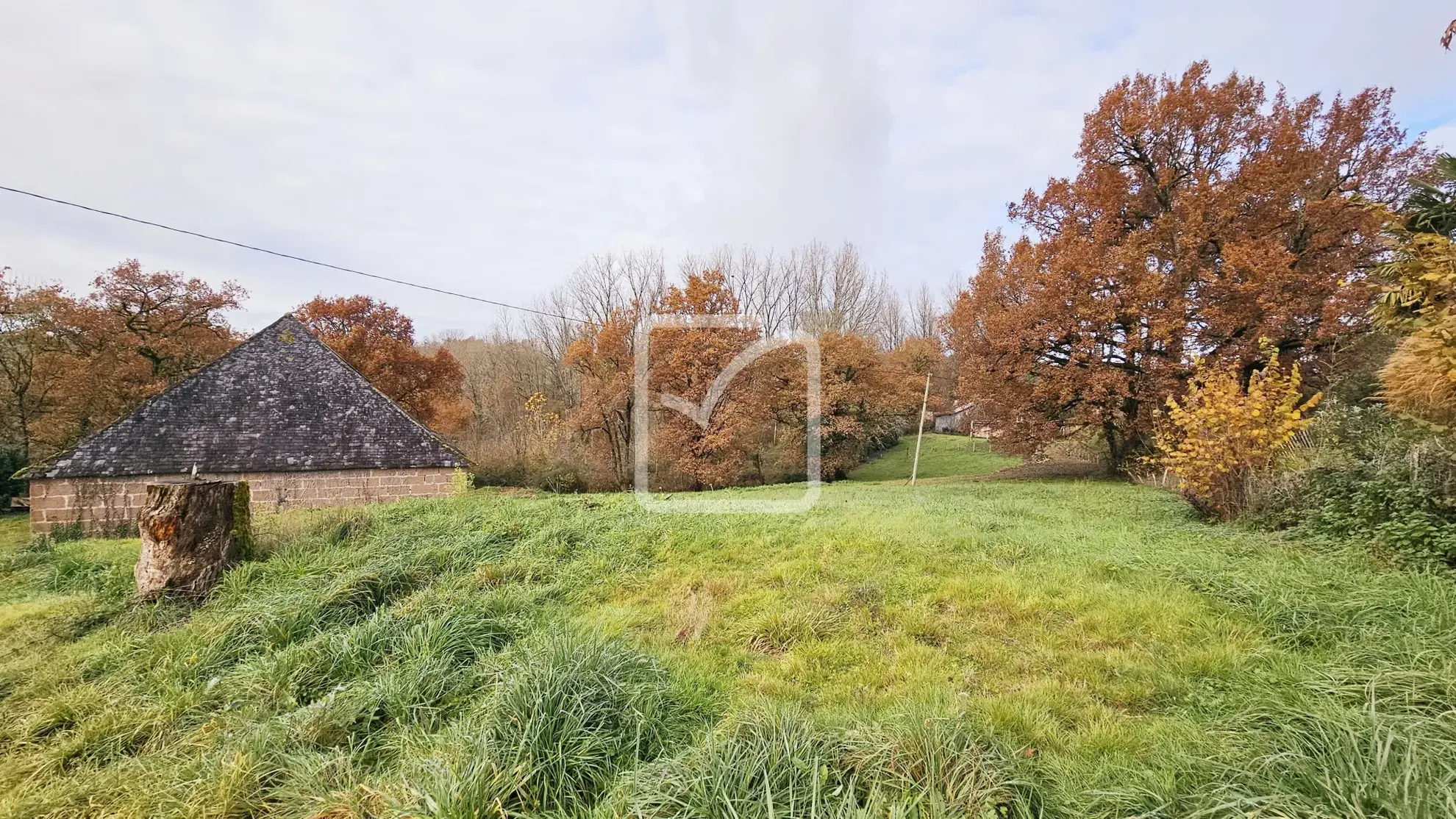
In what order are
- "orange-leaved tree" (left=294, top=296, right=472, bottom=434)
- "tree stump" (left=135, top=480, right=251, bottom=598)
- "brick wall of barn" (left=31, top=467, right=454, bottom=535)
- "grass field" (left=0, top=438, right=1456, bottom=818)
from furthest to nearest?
"orange-leaved tree" (left=294, top=296, right=472, bottom=434)
"brick wall of barn" (left=31, top=467, right=454, bottom=535)
"tree stump" (left=135, top=480, right=251, bottom=598)
"grass field" (left=0, top=438, right=1456, bottom=818)

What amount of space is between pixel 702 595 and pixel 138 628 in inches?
169

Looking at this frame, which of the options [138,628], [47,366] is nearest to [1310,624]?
[138,628]

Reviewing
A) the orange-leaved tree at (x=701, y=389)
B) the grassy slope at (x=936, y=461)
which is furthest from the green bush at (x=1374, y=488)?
the grassy slope at (x=936, y=461)

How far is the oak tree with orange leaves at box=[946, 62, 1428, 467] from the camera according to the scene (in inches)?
449

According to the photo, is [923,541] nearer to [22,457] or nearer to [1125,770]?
[1125,770]

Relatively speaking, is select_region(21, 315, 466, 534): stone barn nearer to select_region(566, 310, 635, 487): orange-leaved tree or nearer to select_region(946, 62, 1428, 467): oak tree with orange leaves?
select_region(566, 310, 635, 487): orange-leaved tree

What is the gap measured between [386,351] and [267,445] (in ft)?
31.9

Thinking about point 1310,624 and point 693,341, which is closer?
point 1310,624

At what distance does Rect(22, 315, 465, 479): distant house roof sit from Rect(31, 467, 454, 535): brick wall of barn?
17 centimetres

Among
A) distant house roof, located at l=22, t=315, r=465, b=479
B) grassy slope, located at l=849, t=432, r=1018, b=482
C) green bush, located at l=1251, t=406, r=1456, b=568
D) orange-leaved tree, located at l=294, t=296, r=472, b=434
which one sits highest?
orange-leaved tree, located at l=294, t=296, r=472, b=434

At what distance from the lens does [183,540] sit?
4.59 meters

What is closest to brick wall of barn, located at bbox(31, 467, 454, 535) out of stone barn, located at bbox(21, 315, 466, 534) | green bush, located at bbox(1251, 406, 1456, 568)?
stone barn, located at bbox(21, 315, 466, 534)

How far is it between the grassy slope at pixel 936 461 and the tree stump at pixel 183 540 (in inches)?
835

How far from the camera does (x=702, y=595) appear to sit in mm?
4465
